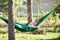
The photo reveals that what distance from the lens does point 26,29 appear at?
9.29 metres

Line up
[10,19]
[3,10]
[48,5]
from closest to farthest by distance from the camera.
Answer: [10,19], [3,10], [48,5]

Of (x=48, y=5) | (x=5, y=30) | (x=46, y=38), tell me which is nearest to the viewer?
(x=46, y=38)

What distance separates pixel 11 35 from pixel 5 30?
358 centimetres

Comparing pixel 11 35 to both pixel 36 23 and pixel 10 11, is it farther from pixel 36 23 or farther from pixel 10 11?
pixel 36 23

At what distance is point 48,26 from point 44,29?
0.63 metres

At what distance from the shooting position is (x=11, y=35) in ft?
23.5

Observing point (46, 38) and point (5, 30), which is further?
point (5, 30)

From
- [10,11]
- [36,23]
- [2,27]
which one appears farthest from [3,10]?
[10,11]

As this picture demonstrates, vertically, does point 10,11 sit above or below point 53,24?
above

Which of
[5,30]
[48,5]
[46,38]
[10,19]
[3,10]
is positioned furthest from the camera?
[48,5]

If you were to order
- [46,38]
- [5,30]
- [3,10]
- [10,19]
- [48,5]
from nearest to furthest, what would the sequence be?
[10,19] → [46,38] → [5,30] → [3,10] → [48,5]

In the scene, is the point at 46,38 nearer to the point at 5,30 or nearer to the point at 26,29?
the point at 26,29

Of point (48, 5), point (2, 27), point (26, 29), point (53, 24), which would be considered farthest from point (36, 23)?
point (48, 5)

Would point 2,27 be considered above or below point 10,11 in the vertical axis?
below
